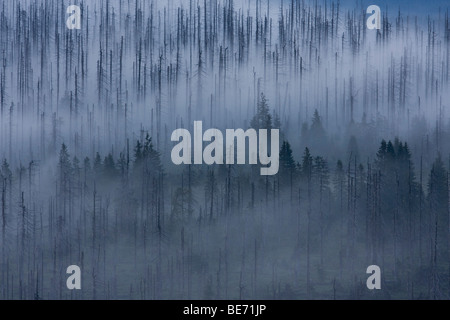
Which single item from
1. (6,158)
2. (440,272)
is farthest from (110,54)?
(440,272)

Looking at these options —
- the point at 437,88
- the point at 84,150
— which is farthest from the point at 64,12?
the point at 437,88

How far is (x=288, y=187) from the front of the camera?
11.3 m

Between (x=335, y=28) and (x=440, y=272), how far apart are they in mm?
3874

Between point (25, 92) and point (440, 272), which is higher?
point (25, 92)

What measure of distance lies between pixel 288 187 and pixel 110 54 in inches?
129

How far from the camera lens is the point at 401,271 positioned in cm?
1101

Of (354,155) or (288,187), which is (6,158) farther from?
(354,155)

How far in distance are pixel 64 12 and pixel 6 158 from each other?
2.25 m

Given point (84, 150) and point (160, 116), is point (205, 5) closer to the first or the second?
point (160, 116)
